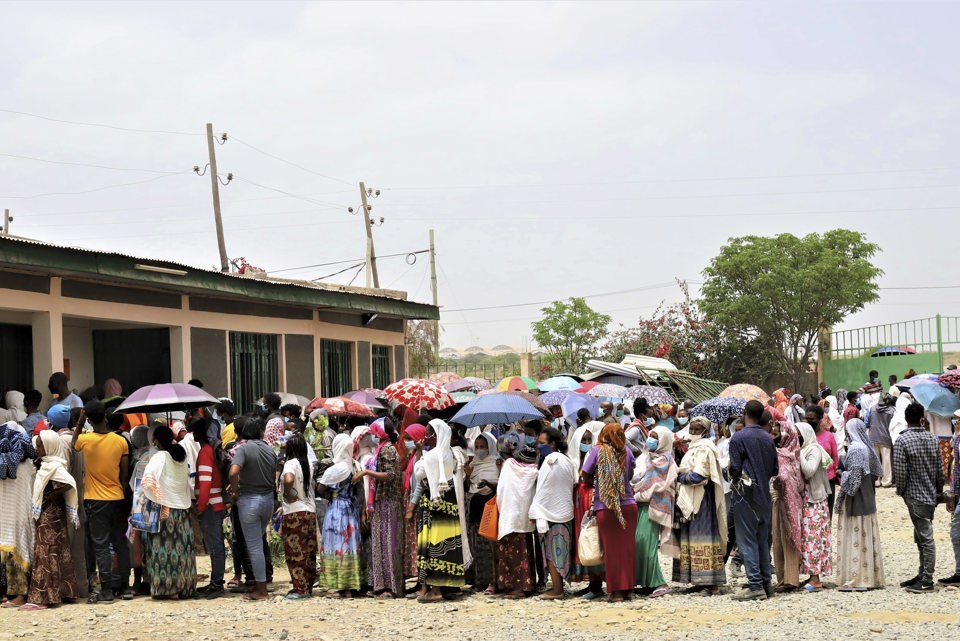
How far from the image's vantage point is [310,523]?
10.8 metres

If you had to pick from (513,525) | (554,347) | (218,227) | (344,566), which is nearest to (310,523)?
(344,566)

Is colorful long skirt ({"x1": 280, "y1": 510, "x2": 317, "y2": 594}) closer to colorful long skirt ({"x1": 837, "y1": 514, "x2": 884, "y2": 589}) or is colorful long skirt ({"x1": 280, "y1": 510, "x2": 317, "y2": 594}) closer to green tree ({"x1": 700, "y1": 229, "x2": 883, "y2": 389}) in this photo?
colorful long skirt ({"x1": 837, "y1": 514, "x2": 884, "y2": 589})

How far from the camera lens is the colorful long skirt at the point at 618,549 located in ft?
33.4

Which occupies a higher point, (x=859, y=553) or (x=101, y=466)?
(x=101, y=466)

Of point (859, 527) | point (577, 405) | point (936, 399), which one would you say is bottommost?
point (859, 527)

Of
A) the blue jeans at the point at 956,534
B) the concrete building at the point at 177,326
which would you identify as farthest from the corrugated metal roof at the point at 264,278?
the blue jeans at the point at 956,534

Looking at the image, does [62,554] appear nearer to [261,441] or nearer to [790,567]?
[261,441]

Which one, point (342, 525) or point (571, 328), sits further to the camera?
point (571, 328)

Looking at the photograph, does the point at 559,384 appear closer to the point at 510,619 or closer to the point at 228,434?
the point at 228,434

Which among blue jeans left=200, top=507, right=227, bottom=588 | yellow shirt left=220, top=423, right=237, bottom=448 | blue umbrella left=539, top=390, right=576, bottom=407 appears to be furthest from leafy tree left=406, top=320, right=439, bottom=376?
blue jeans left=200, top=507, right=227, bottom=588

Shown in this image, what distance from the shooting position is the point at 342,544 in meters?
10.7

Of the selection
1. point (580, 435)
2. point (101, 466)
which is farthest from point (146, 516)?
point (580, 435)

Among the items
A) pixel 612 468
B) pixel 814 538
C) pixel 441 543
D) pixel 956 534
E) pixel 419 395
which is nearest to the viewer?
pixel 612 468

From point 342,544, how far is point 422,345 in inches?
1388
